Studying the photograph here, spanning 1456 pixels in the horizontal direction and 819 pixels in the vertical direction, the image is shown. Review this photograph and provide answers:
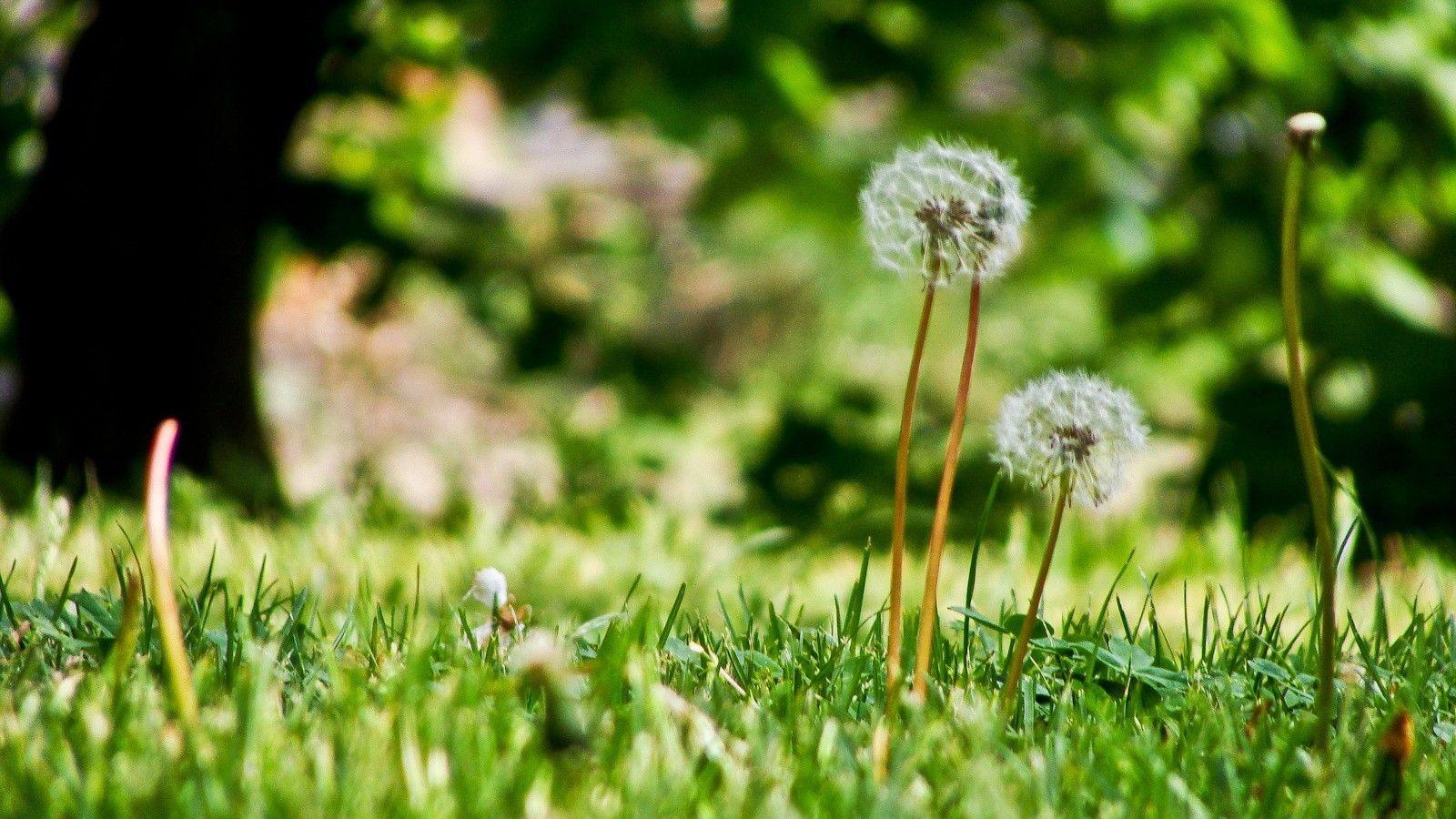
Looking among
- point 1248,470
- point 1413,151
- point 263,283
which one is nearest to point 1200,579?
point 1248,470

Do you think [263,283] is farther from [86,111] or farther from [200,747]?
[200,747]

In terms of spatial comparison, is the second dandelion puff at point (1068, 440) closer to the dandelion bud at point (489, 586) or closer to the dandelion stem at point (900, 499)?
the dandelion stem at point (900, 499)

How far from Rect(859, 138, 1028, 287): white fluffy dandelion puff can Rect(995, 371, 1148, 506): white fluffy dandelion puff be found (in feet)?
0.42

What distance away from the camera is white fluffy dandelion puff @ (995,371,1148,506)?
115 cm

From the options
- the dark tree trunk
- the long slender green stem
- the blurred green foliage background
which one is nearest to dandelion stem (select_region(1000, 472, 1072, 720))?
the long slender green stem

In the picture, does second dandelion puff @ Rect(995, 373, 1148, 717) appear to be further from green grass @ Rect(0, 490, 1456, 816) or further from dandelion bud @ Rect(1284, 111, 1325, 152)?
dandelion bud @ Rect(1284, 111, 1325, 152)

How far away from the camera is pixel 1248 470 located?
13.0 ft

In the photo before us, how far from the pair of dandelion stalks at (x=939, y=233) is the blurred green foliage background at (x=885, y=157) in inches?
71.5

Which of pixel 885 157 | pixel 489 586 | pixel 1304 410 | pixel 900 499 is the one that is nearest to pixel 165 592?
pixel 489 586

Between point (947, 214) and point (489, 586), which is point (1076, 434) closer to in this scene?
point (947, 214)

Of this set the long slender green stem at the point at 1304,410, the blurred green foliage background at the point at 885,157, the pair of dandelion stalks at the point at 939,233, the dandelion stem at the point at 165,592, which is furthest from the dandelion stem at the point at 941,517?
the blurred green foliage background at the point at 885,157

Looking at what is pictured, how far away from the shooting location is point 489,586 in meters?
1.28

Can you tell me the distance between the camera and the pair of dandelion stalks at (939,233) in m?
1.17

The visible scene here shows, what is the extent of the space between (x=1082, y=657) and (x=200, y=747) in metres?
0.87
